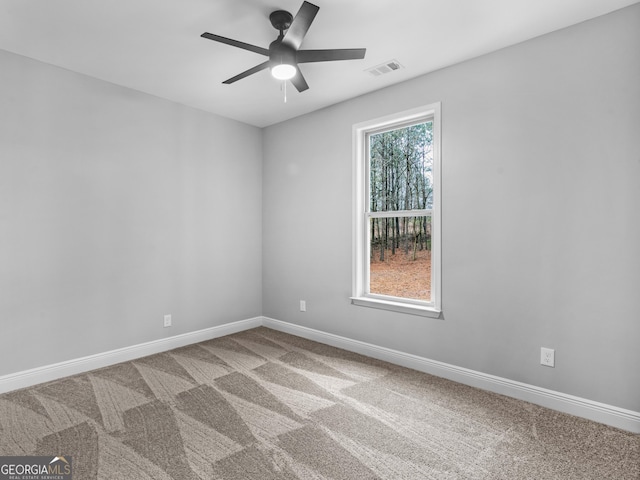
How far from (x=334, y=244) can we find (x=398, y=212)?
0.81m

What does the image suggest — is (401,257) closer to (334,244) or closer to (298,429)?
(334,244)

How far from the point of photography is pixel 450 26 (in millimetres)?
2404

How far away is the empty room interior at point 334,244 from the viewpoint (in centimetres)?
215

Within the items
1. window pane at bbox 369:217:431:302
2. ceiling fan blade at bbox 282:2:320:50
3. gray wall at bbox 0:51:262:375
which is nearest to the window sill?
window pane at bbox 369:217:431:302

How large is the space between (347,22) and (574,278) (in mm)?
2319

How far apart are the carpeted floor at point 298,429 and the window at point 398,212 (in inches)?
31.0

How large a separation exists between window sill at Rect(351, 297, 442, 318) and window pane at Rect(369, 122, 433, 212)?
3.02 feet

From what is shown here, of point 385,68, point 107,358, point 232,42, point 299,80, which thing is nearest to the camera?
point 232,42

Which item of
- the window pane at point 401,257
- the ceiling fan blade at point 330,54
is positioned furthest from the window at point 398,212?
the ceiling fan blade at point 330,54

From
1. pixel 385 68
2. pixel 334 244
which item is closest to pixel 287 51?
pixel 385 68

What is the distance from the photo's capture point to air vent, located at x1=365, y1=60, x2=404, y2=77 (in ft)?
9.52

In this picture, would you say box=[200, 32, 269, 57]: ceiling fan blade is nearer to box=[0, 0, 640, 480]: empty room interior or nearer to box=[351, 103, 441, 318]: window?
box=[0, 0, 640, 480]: empty room interior

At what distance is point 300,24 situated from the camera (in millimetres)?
1996

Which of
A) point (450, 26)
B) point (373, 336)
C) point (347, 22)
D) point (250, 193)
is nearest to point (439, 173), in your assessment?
point (450, 26)
